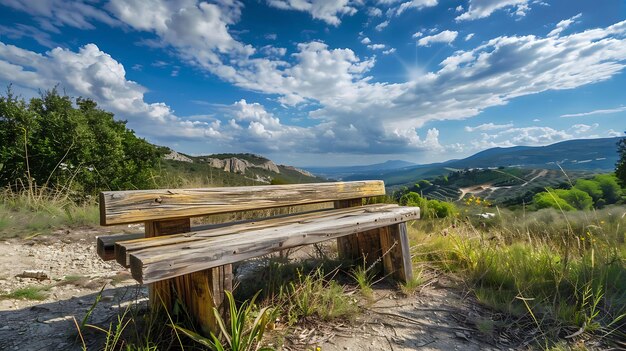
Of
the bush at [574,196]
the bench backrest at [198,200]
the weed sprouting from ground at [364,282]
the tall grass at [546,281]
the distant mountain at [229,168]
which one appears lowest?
the bush at [574,196]

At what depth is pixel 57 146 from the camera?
9047 mm

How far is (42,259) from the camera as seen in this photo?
142 inches

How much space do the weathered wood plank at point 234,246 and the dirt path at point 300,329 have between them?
0.58 meters

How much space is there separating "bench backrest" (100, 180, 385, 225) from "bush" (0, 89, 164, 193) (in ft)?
19.9

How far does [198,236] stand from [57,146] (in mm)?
9840

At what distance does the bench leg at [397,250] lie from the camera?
2.82 m

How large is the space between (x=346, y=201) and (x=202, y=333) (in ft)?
6.40

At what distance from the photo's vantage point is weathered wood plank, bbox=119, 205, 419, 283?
1337 millimetres

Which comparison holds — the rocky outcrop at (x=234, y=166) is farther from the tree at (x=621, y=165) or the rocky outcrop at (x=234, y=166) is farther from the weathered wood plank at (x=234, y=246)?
the weathered wood plank at (x=234, y=246)

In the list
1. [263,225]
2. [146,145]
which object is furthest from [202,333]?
[146,145]

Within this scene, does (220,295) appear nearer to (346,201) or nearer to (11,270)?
(346,201)

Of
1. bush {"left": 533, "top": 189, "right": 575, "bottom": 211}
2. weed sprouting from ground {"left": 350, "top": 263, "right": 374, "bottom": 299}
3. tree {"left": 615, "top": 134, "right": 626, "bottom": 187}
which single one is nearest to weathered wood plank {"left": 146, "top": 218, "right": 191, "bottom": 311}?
weed sprouting from ground {"left": 350, "top": 263, "right": 374, "bottom": 299}

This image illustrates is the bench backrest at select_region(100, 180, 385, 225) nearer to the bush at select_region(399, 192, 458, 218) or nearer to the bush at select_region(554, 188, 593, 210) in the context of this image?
the bush at select_region(399, 192, 458, 218)

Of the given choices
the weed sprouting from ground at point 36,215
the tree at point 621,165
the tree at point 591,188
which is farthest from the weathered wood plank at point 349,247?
the tree at point 621,165
